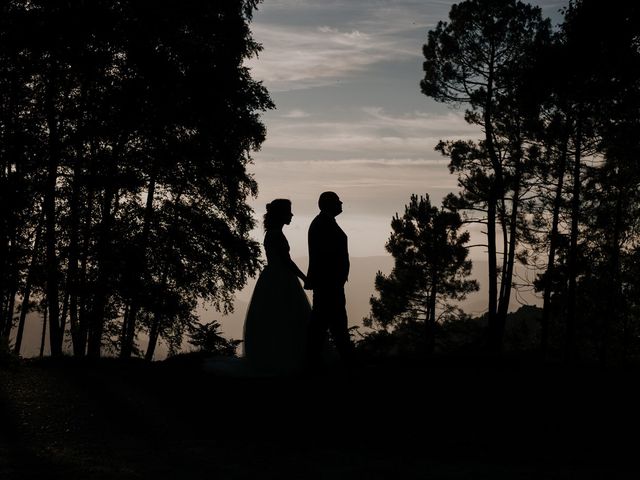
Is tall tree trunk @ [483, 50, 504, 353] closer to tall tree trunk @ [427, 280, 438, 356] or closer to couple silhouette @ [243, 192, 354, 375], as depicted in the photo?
tall tree trunk @ [427, 280, 438, 356]

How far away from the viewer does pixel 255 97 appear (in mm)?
21953

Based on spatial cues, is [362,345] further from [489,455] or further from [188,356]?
[489,455]

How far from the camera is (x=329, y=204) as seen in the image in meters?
10.4

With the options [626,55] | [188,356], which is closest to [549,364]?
[188,356]

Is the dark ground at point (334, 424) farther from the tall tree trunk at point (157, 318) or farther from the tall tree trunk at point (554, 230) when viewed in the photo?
the tall tree trunk at point (554, 230)

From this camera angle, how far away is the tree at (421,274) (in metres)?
40.3

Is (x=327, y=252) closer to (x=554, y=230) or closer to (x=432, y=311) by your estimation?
(x=554, y=230)

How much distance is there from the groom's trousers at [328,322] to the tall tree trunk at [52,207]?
11.0 metres

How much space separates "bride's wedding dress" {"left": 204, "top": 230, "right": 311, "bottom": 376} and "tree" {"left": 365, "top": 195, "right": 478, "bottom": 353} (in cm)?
2892

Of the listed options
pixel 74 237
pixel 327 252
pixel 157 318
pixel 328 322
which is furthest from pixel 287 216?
pixel 74 237

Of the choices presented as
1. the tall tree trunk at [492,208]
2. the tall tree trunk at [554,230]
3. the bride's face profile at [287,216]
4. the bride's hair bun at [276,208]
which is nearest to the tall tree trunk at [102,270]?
the bride's hair bun at [276,208]

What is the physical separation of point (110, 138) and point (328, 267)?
10.7m

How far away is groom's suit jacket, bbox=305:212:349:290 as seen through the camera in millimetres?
10359

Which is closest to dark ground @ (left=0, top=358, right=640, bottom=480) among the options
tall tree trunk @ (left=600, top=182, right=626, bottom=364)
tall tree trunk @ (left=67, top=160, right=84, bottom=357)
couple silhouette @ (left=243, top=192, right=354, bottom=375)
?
couple silhouette @ (left=243, top=192, right=354, bottom=375)
